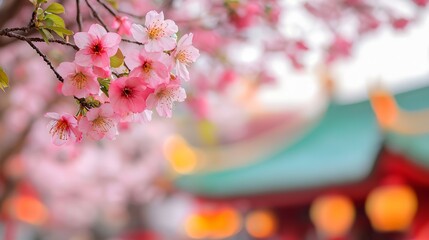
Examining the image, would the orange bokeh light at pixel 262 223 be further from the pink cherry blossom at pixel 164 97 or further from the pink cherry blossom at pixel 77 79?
the pink cherry blossom at pixel 77 79

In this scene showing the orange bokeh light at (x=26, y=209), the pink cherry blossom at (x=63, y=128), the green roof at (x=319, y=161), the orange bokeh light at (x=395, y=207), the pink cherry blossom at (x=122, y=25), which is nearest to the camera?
the pink cherry blossom at (x=63, y=128)

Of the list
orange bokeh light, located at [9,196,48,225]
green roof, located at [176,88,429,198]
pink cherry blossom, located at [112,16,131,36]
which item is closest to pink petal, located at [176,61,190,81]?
pink cherry blossom, located at [112,16,131,36]

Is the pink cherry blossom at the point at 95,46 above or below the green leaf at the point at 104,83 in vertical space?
above

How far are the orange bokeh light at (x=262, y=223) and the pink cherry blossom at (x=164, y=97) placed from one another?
8.43 m

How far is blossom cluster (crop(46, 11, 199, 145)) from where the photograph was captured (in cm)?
199

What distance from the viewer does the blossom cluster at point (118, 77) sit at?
199 centimetres

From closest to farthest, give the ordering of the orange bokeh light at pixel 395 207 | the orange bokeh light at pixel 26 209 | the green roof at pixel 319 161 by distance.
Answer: the orange bokeh light at pixel 395 207 < the green roof at pixel 319 161 < the orange bokeh light at pixel 26 209

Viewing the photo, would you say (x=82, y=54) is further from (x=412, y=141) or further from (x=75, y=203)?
(x=75, y=203)

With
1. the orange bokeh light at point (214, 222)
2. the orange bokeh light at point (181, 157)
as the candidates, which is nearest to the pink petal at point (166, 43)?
the orange bokeh light at point (214, 222)

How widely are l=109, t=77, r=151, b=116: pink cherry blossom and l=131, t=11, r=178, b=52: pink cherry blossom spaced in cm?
11

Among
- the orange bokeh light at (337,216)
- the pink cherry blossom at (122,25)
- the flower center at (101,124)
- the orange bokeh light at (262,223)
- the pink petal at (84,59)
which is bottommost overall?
the flower center at (101,124)

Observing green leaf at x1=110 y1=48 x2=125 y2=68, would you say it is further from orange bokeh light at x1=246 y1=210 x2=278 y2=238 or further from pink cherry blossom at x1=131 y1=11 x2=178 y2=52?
orange bokeh light at x1=246 y1=210 x2=278 y2=238

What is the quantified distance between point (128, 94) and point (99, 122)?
136mm

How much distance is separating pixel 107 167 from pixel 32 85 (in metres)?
7.42
